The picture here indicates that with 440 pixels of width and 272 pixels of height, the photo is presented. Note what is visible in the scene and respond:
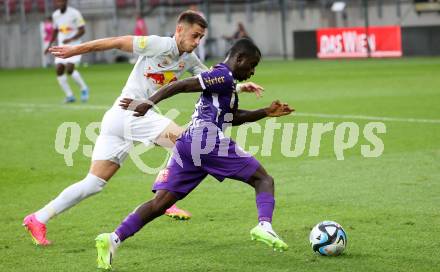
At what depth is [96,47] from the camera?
7.89m

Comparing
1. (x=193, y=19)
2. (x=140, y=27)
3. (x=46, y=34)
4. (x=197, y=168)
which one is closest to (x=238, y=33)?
(x=140, y=27)

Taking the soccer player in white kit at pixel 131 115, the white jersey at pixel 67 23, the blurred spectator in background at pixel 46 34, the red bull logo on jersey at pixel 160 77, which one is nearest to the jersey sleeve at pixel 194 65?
the soccer player in white kit at pixel 131 115

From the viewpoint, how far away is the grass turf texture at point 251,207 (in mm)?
7459

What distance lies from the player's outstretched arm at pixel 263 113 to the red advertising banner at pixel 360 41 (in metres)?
29.5

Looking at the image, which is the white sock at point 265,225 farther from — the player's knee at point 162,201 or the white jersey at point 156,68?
the white jersey at point 156,68

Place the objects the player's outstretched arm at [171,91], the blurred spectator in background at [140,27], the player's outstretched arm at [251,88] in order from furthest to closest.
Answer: the blurred spectator in background at [140,27] < the player's outstretched arm at [251,88] < the player's outstretched arm at [171,91]

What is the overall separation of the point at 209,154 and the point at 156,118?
129 cm

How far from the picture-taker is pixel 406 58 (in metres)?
35.9

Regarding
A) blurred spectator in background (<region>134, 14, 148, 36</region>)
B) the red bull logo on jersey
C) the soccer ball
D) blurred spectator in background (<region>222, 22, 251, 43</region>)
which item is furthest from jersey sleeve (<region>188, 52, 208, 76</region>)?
blurred spectator in background (<region>134, 14, 148, 36</region>)

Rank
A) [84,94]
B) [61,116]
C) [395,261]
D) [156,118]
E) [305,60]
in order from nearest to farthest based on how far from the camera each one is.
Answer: [395,261], [156,118], [61,116], [84,94], [305,60]

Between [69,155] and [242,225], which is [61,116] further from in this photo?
[242,225]

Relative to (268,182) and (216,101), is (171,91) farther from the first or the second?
(268,182)

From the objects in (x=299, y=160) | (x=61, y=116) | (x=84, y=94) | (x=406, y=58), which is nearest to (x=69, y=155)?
(x=299, y=160)

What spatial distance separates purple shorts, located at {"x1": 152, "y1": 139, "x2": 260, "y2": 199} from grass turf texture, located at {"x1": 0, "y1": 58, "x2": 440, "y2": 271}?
0.60 m
